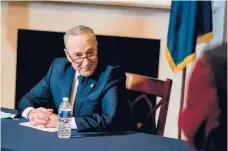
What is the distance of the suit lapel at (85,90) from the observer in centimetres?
192

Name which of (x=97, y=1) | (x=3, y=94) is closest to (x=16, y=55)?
(x=3, y=94)

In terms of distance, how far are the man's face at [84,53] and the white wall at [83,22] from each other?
493 millimetres

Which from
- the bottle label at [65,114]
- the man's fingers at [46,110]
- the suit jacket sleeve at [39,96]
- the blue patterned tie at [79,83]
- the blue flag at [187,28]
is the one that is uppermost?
the blue flag at [187,28]

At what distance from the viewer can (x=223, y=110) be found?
0.79 metres

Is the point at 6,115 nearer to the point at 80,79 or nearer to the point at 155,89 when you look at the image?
the point at 80,79

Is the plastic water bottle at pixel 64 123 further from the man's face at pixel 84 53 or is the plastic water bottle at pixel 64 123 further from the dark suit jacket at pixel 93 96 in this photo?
the man's face at pixel 84 53

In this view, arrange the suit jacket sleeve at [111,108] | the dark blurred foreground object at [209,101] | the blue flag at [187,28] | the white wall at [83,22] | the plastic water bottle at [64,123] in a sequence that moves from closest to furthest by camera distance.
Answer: the dark blurred foreground object at [209,101]
the plastic water bottle at [64,123]
the suit jacket sleeve at [111,108]
the blue flag at [187,28]
the white wall at [83,22]

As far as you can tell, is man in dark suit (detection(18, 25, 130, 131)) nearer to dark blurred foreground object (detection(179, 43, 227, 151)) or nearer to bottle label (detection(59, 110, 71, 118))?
bottle label (detection(59, 110, 71, 118))

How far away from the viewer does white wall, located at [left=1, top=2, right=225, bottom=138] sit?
237cm

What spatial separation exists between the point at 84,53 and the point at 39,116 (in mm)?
382

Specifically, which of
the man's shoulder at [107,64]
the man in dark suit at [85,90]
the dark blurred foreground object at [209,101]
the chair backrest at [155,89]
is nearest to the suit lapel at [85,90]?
the man in dark suit at [85,90]

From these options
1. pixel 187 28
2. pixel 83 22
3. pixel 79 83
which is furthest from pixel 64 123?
pixel 83 22

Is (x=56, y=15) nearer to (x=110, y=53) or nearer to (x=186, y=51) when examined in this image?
(x=110, y=53)

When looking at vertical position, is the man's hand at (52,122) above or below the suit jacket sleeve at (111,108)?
below
